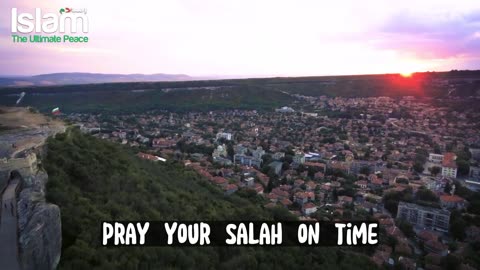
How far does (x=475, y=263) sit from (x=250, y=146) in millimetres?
17270

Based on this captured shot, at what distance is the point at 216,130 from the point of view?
3356 cm

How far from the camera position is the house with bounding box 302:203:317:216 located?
551 inches

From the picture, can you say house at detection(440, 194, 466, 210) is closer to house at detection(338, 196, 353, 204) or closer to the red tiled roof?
the red tiled roof

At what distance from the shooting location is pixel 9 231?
13.7 feet

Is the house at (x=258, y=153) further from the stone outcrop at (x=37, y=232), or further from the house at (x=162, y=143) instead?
the stone outcrop at (x=37, y=232)

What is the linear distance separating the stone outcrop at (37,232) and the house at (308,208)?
35.3 feet

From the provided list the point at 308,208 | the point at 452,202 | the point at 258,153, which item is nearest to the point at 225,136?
the point at 258,153

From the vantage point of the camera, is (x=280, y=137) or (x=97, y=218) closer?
(x=97, y=218)

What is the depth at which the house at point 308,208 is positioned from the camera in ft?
45.9

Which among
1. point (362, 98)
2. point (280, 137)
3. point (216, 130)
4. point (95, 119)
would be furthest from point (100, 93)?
point (362, 98)

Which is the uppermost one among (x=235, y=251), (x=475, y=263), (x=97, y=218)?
(x=97, y=218)

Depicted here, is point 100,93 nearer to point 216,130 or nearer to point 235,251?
point 216,130

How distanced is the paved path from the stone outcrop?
0.41 ft

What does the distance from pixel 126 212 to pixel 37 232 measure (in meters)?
2.41
